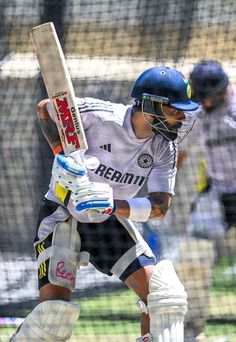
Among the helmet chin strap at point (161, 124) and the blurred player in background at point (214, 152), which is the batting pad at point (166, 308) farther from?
the blurred player in background at point (214, 152)

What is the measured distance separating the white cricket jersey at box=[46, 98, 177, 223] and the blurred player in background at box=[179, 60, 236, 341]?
131 cm

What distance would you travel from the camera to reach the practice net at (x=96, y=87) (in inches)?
266

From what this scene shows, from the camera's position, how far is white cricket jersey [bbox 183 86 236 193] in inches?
246

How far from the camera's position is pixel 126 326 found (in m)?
6.30

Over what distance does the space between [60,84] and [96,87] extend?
9.54ft

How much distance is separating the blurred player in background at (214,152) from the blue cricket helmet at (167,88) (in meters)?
1.42

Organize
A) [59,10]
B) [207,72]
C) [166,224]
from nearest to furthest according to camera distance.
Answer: [207,72] < [59,10] < [166,224]

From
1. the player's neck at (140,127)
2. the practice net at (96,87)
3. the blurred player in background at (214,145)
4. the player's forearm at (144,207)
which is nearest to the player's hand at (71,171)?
the player's forearm at (144,207)

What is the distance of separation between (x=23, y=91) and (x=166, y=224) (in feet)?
4.35

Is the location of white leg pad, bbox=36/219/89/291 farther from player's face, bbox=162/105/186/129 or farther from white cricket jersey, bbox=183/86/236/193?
white cricket jersey, bbox=183/86/236/193

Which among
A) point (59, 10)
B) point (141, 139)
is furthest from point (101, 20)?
point (141, 139)

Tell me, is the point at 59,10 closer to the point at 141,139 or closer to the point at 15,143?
the point at 15,143

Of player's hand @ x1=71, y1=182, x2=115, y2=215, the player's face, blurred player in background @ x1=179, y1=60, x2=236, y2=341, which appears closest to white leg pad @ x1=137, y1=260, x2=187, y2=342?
player's hand @ x1=71, y1=182, x2=115, y2=215

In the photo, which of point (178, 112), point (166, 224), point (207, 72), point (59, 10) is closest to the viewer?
point (178, 112)
